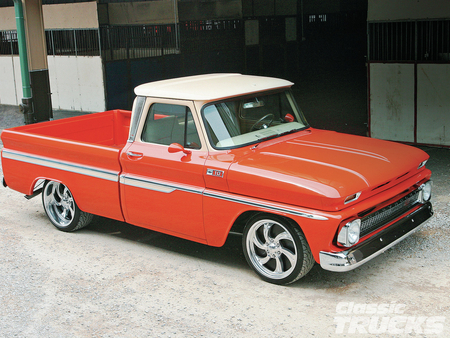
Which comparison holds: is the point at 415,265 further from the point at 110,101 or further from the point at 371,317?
the point at 110,101

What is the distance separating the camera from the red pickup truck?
184 inches

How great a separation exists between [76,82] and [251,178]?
12429mm

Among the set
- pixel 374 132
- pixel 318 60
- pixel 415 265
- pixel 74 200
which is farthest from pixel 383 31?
pixel 318 60

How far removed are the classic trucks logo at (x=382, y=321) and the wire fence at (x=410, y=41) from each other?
21.2 ft

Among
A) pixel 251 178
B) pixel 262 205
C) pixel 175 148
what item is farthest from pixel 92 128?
pixel 262 205

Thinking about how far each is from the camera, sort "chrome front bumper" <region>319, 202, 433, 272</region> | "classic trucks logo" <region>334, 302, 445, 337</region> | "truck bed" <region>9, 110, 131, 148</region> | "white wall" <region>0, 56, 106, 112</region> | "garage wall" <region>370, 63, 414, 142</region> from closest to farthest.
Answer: "classic trucks logo" <region>334, 302, 445, 337</region>, "chrome front bumper" <region>319, 202, 433, 272</region>, "truck bed" <region>9, 110, 131, 148</region>, "garage wall" <region>370, 63, 414, 142</region>, "white wall" <region>0, 56, 106, 112</region>

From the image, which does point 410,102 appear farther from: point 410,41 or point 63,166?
point 63,166

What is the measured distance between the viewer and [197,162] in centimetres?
532

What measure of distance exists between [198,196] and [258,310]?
1.28 meters

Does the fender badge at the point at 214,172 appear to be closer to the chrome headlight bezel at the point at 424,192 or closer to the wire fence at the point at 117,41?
the chrome headlight bezel at the point at 424,192

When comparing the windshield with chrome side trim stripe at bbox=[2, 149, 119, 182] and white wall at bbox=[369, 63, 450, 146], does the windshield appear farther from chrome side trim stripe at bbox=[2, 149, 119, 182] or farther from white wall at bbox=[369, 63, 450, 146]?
white wall at bbox=[369, 63, 450, 146]

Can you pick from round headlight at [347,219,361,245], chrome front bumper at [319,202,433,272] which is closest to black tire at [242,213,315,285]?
chrome front bumper at [319,202,433,272]

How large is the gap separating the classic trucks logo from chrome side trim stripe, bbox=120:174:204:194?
1.80 metres

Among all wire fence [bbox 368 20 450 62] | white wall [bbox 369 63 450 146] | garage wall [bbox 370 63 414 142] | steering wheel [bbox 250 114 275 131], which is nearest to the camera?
steering wheel [bbox 250 114 275 131]
